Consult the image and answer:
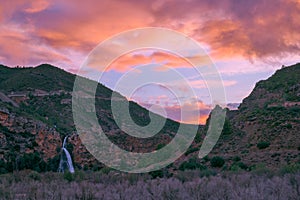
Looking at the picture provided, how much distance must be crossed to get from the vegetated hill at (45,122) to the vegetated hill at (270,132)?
9.02m

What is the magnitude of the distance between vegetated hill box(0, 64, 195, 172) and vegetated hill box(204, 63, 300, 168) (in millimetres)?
9015

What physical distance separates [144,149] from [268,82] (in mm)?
22725

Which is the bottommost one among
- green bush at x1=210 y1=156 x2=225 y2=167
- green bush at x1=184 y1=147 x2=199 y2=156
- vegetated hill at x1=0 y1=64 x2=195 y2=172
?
green bush at x1=210 y1=156 x2=225 y2=167

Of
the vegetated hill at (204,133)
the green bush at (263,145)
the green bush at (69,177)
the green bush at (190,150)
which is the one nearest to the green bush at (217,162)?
the vegetated hill at (204,133)

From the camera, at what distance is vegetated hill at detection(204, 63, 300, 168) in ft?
116

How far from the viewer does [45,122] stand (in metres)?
57.0

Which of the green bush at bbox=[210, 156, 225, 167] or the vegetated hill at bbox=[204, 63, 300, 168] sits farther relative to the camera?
the vegetated hill at bbox=[204, 63, 300, 168]

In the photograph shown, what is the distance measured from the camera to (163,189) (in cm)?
1622

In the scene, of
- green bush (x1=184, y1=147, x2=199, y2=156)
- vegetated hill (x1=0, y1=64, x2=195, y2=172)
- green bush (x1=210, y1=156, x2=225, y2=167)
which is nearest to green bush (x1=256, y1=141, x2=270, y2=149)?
green bush (x1=210, y1=156, x2=225, y2=167)

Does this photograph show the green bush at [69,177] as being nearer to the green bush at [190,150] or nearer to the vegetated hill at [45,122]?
the vegetated hill at [45,122]

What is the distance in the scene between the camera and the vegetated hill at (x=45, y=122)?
4291 cm

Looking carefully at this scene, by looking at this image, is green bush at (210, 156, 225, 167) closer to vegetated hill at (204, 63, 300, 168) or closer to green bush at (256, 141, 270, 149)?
vegetated hill at (204, 63, 300, 168)

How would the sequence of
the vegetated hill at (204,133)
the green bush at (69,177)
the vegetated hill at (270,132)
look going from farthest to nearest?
the vegetated hill at (204,133), the vegetated hill at (270,132), the green bush at (69,177)

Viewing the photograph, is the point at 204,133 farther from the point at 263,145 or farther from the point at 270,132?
the point at 263,145
